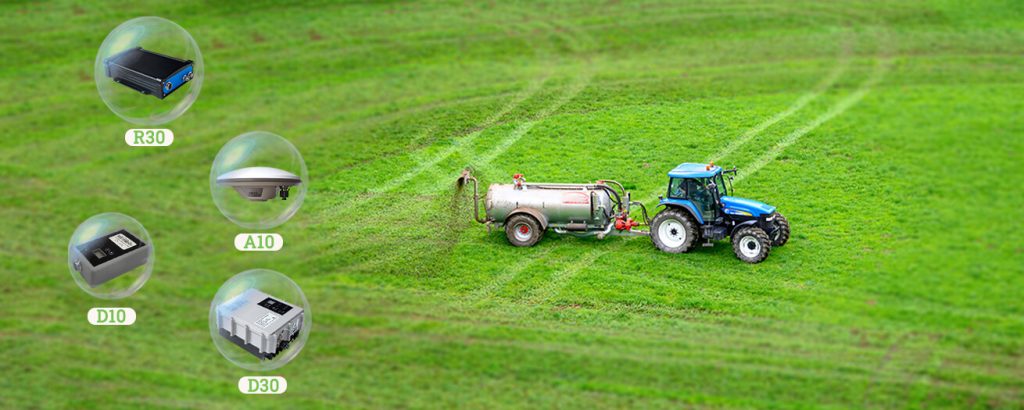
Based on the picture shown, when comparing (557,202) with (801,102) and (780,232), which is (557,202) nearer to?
(780,232)

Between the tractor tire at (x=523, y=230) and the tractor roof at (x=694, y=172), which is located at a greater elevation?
the tractor roof at (x=694, y=172)

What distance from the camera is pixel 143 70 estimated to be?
80.4ft

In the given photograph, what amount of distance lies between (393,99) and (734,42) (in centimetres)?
1269

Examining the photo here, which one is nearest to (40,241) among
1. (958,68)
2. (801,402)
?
(801,402)

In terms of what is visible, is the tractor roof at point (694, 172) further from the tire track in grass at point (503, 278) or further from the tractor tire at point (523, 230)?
the tire track in grass at point (503, 278)

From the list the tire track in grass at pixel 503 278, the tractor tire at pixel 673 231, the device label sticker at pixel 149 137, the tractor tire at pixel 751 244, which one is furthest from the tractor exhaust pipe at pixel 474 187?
the device label sticker at pixel 149 137

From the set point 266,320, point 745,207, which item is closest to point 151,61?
point 266,320

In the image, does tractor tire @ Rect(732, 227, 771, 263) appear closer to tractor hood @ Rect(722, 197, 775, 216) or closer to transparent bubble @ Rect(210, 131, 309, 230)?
tractor hood @ Rect(722, 197, 775, 216)

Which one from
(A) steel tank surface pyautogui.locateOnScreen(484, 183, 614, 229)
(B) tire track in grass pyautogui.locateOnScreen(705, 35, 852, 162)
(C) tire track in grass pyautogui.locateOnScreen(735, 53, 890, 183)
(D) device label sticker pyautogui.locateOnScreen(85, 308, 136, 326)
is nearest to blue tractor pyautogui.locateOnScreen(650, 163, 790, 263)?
(A) steel tank surface pyautogui.locateOnScreen(484, 183, 614, 229)

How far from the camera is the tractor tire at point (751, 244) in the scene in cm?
2867

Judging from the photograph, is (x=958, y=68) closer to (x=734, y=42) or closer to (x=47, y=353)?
(x=734, y=42)

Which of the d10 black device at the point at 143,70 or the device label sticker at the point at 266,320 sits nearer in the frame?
the device label sticker at the point at 266,320

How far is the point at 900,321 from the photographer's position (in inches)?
1107

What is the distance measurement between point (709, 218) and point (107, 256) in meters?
14.3
